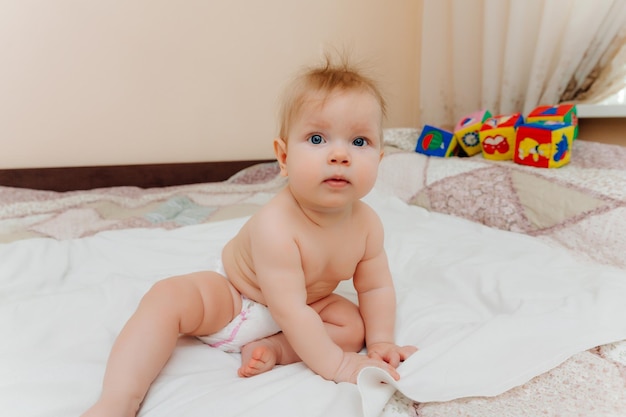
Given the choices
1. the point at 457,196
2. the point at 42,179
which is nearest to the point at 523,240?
the point at 457,196

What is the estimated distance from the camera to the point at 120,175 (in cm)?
175

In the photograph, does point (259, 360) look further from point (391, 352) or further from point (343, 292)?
point (343, 292)

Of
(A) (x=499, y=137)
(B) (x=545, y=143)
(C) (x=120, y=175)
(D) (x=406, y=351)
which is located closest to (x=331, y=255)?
(D) (x=406, y=351)

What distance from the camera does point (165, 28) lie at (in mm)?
1760

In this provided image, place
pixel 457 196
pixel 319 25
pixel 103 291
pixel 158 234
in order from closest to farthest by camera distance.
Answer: pixel 103 291, pixel 158 234, pixel 457 196, pixel 319 25

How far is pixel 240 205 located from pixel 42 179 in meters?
0.83

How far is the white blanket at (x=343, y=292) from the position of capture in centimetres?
50

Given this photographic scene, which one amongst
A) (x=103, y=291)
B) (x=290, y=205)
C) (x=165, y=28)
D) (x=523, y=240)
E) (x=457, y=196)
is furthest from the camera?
(x=165, y=28)

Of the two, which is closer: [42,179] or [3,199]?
[3,199]

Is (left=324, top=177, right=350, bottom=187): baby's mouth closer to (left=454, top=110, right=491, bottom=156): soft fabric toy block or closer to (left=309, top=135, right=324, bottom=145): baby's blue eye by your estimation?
(left=309, top=135, right=324, bottom=145): baby's blue eye

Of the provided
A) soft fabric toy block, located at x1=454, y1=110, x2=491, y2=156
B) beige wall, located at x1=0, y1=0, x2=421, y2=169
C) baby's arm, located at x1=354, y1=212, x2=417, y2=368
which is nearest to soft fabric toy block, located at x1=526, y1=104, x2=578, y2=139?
soft fabric toy block, located at x1=454, y1=110, x2=491, y2=156

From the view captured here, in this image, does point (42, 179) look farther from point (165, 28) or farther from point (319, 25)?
point (319, 25)

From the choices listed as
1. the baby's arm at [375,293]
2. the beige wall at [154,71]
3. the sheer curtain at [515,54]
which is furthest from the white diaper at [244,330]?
the sheer curtain at [515,54]

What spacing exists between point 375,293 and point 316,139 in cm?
27
